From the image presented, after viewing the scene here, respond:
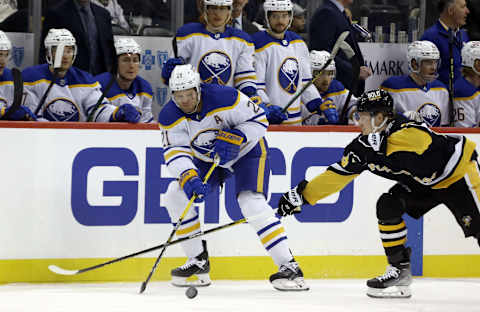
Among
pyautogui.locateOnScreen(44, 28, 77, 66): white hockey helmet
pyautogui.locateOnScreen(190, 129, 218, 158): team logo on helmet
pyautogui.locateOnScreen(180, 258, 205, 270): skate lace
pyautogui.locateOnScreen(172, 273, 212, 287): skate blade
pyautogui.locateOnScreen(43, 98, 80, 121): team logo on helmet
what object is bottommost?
pyautogui.locateOnScreen(172, 273, 212, 287): skate blade

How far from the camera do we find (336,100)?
5.86 m

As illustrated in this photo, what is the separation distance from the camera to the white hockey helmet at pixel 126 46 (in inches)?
215

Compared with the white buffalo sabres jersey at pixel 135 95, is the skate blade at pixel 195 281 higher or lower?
lower

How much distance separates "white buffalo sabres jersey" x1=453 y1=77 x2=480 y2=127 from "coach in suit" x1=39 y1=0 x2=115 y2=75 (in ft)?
7.31

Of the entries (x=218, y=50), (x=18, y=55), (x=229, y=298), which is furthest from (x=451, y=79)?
(x=18, y=55)

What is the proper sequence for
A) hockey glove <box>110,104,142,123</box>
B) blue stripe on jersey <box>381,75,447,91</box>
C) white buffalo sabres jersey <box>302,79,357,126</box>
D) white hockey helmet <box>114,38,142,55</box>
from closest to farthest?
hockey glove <box>110,104,142,123</box>
white hockey helmet <box>114,38,142,55</box>
white buffalo sabres jersey <box>302,79,357,126</box>
blue stripe on jersey <box>381,75,447,91</box>

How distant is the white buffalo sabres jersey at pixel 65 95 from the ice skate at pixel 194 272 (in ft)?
3.24

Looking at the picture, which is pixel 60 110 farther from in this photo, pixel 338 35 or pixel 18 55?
pixel 338 35

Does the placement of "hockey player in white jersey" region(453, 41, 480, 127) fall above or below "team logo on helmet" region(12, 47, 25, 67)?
below

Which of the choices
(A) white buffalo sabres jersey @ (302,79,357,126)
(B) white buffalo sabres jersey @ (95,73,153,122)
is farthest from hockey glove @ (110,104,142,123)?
(A) white buffalo sabres jersey @ (302,79,357,126)

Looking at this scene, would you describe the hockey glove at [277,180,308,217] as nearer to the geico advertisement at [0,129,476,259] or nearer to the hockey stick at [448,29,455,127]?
the geico advertisement at [0,129,476,259]

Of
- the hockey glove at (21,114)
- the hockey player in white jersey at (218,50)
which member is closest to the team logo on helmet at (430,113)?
the hockey player in white jersey at (218,50)

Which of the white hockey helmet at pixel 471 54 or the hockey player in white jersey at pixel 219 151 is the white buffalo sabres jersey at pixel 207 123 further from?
the white hockey helmet at pixel 471 54

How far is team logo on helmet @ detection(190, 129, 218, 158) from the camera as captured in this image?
4.66m
